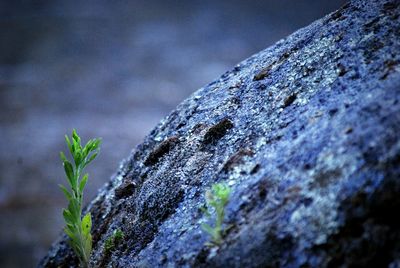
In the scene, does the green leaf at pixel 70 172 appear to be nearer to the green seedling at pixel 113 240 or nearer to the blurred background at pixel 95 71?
the green seedling at pixel 113 240

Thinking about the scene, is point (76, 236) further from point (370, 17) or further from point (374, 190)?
point (370, 17)

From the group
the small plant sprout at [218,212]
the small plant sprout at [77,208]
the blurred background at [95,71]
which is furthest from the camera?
the blurred background at [95,71]

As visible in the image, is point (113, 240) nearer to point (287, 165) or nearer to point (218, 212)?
point (218, 212)

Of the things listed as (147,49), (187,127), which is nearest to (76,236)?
(187,127)

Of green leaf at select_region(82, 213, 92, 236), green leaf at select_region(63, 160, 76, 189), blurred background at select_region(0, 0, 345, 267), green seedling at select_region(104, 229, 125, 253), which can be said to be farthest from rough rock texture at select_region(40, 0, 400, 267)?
blurred background at select_region(0, 0, 345, 267)

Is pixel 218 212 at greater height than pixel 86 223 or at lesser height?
lesser

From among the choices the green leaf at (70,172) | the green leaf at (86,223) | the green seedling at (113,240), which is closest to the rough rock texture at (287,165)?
the green seedling at (113,240)

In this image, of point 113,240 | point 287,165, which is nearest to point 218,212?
point 287,165

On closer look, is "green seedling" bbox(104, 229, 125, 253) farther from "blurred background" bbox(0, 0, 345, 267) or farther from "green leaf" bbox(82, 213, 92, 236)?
"blurred background" bbox(0, 0, 345, 267)
